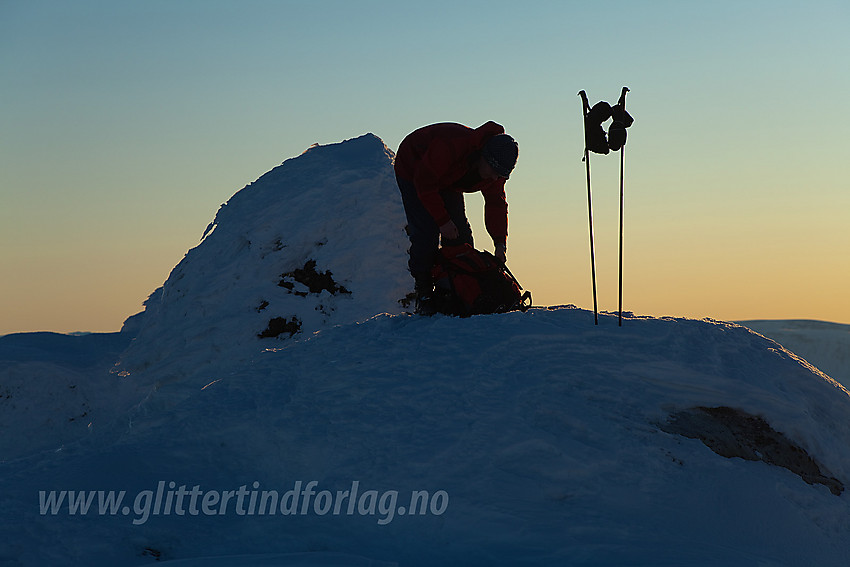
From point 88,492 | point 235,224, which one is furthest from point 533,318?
point 235,224

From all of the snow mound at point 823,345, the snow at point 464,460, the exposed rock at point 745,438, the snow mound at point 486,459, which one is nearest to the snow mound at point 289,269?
the snow at point 464,460

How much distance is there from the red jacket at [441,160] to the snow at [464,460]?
950 mm

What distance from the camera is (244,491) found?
4.09 meters

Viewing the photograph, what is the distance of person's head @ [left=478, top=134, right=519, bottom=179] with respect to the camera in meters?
5.58

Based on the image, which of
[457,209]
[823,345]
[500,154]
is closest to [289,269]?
[457,209]

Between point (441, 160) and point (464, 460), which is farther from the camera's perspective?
point (441, 160)

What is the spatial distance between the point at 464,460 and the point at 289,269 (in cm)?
650

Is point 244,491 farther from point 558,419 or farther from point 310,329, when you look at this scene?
point 310,329

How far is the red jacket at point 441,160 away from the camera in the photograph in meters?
5.65

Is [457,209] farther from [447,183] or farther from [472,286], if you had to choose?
[472,286]

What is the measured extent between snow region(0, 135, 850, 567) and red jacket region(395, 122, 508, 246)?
3.12 ft

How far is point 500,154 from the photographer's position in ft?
18.3

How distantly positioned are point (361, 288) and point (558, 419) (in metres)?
5.85

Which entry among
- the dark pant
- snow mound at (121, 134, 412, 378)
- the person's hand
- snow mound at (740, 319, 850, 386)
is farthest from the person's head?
snow mound at (740, 319, 850, 386)
